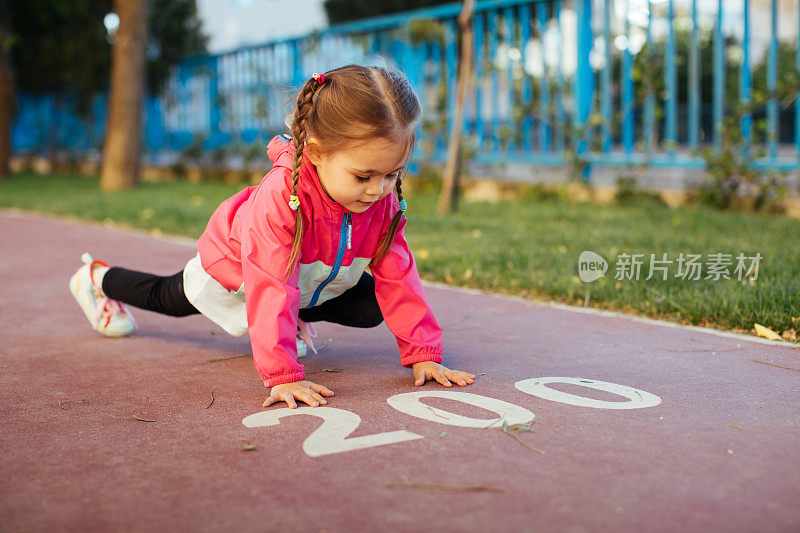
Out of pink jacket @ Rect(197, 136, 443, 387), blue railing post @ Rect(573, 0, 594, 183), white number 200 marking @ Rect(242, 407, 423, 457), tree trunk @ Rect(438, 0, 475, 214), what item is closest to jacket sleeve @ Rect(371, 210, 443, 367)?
pink jacket @ Rect(197, 136, 443, 387)

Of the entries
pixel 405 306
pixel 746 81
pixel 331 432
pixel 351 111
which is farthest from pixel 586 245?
pixel 331 432

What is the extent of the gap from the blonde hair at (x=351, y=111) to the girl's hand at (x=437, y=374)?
1.89 feet

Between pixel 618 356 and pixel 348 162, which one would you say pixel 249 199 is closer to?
pixel 348 162

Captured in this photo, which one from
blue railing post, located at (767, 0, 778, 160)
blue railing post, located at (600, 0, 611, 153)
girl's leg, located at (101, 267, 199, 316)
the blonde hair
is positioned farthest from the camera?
blue railing post, located at (600, 0, 611, 153)

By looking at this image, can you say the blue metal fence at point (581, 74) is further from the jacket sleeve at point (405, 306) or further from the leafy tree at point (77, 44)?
the leafy tree at point (77, 44)

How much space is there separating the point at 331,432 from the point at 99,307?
1710 mm

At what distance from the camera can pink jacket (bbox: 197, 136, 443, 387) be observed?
2.63 m

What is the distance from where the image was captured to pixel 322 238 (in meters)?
2.79

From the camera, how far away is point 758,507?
1830 mm

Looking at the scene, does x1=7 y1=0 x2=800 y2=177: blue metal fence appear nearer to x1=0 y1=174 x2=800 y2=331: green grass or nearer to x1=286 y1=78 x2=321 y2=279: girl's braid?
x1=0 y1=174 x2=800 y2=331: green grass

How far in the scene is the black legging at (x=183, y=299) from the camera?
126 inches

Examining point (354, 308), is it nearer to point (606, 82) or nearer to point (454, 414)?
point (454, 414)

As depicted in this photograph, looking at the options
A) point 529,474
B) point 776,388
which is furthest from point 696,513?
point 776,388

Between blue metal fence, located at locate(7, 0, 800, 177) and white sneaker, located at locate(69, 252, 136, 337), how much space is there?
10.8 ft
